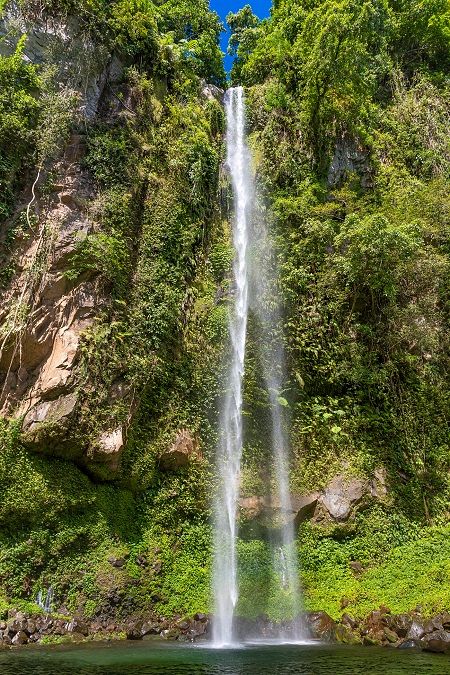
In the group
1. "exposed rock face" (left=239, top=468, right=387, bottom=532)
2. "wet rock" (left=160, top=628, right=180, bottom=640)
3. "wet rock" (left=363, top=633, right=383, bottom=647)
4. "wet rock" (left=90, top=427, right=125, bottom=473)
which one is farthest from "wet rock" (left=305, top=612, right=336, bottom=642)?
"wet rock" (left=90, top=427, right=125, bottom=473)

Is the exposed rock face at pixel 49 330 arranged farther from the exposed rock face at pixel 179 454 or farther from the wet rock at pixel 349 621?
Answer: the wet rock at pixel 349 621

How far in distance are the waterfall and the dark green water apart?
1.82m

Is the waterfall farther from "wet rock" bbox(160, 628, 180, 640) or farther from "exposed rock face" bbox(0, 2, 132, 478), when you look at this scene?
"exposed rock face" bbox(0, 2, 132, 478)

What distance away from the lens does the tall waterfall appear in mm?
11573

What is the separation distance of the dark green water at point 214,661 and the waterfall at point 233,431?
5.96ft

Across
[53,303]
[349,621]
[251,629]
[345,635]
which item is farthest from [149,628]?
[53,303]

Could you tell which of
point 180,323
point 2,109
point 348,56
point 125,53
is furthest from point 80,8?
point 180,323

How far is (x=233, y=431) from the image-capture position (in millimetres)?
13180

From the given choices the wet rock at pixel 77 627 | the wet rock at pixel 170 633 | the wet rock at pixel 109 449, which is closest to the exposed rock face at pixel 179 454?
the wet rock at pixel 109 449

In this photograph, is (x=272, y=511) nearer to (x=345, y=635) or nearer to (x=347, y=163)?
(x=345, y=635)

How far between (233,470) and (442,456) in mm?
5635

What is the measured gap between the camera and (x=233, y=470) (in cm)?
1280

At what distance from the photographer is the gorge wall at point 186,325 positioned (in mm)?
11039

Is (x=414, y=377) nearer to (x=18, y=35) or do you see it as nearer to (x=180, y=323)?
(x=180, y=323)
